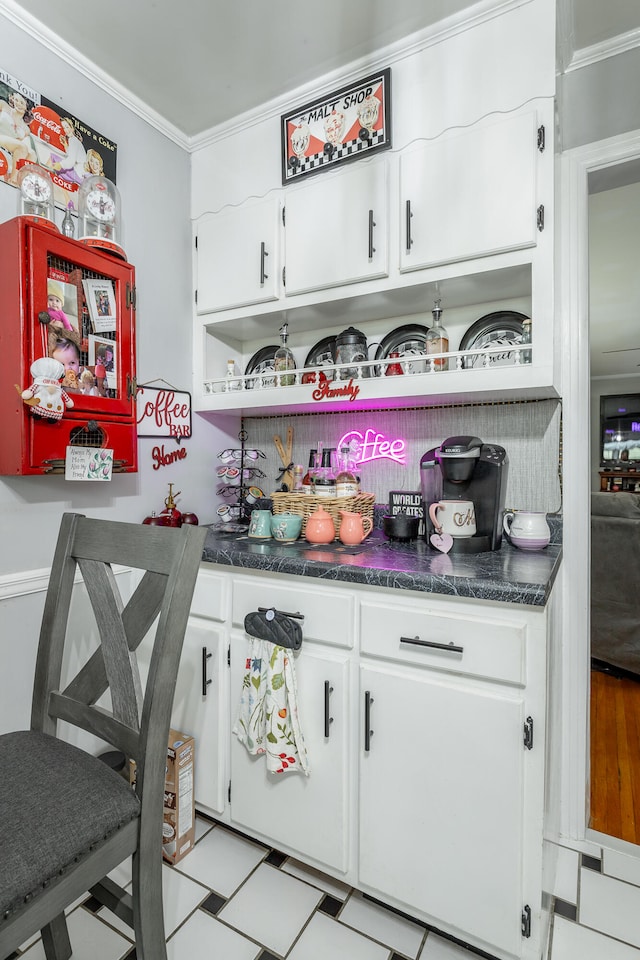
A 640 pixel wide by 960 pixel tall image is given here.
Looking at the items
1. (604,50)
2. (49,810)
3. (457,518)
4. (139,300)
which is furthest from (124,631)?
(604,50)

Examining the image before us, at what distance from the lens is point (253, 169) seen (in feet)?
6.29

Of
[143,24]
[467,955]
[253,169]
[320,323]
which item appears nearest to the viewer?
[467,955]

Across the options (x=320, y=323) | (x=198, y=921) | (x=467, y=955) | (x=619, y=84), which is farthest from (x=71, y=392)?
(x=619, y=84)

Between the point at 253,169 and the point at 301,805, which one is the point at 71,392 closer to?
the point at 253,169

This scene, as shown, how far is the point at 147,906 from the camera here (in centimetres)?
92

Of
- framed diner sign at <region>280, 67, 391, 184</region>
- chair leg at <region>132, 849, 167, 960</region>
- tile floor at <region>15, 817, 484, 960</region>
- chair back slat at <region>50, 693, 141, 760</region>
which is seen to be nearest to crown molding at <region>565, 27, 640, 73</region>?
framed diner sign at <region>280, 67, 391, 184</region>

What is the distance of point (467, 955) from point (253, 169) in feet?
8.58

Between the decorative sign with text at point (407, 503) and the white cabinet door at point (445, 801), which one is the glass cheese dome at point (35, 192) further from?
the white cabinet door at point (445, 801)

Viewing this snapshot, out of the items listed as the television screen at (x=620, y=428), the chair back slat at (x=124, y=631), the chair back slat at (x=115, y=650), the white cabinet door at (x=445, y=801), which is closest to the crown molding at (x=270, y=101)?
the chair back slat at (x=124, y=631)

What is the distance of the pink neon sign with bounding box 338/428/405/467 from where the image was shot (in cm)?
195

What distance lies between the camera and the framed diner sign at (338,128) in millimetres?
1626

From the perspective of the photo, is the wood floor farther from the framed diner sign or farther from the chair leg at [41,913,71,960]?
the framed diner sign

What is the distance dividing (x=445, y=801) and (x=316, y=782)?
0.38 m

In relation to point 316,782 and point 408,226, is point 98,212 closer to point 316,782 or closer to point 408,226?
point 408,226
